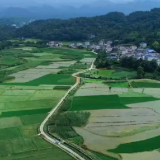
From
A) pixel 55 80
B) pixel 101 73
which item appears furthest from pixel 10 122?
pixel 101 73

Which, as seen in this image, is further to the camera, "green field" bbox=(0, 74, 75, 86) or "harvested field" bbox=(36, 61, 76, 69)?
"harvested field" bbox=(36, 61, 76, 69)

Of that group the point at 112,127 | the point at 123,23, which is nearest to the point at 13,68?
the point at 112,127

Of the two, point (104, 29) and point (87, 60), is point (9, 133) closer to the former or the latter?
point (87, 60)

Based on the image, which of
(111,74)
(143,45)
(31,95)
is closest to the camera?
(31,95)

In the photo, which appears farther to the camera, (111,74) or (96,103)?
(111,74)

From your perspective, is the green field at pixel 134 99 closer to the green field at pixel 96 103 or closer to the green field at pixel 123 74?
the green field at pixel 96 103

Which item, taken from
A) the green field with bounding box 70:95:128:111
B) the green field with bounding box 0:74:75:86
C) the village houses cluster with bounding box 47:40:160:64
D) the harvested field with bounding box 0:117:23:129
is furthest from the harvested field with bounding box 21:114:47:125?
the village houses cluster with bounding box 47:40:160:64

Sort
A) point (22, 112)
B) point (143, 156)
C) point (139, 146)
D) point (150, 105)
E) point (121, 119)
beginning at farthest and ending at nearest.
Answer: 1. point (150, 105)
2. point (22, 112)
3. point (121, 119)
4. point (139, 146)
5. point (143, 156)

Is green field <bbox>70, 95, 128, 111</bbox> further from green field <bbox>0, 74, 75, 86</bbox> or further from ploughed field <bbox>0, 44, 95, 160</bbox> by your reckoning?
green field <bbox>0, 74, 75, 86</bbox>
